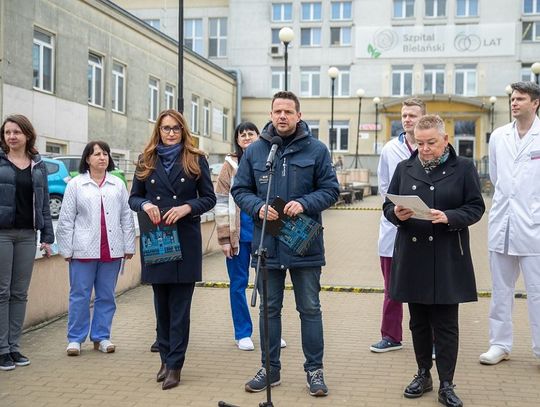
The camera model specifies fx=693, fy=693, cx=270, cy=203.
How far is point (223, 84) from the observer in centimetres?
4562

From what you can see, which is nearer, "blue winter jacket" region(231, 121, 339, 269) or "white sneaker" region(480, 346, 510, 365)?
"blue winter jacket" region(231, 121, 339, 269)

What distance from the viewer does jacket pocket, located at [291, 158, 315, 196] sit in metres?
5.05

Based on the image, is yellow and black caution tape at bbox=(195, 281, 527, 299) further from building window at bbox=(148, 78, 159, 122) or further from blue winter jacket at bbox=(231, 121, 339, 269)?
building window at bbox=(148, 78, 159, 122)

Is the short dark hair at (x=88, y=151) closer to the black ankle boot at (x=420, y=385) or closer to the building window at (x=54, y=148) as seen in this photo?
the black ankle boot at (x=420, y=385)

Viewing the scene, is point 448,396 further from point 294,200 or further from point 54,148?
point 54,148

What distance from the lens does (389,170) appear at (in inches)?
244

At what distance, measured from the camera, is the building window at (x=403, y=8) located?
47719mm

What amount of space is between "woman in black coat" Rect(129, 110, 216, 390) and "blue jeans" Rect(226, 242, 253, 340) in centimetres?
87

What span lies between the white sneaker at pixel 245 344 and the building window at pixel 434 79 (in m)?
43.7

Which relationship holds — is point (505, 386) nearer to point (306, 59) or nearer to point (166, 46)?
point (166, 46)

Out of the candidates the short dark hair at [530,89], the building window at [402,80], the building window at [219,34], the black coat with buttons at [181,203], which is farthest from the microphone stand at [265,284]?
the building window at [219,34]

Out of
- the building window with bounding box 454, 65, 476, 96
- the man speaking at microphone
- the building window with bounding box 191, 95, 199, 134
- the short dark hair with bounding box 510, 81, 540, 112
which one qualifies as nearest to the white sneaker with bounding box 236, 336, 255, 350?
the man speaking at microphone

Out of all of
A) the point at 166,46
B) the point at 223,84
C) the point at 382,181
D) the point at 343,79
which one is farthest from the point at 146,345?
the point at 343,79

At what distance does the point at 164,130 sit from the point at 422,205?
2118 mm
